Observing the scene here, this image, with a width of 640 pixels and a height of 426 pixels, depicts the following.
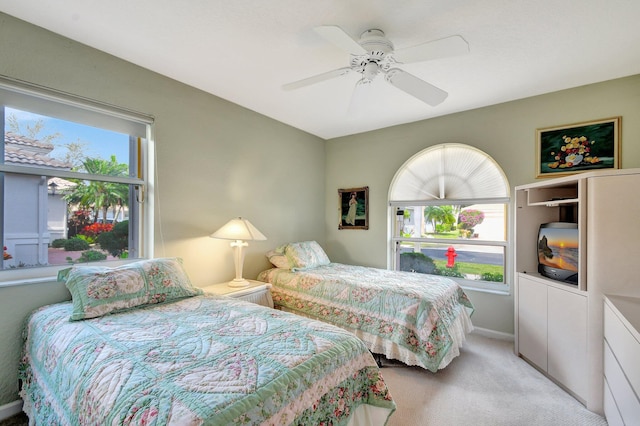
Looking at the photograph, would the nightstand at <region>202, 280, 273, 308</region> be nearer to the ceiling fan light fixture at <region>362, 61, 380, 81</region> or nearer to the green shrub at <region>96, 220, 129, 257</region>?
the green shrub at <region>96, 220, 129, 257</region>

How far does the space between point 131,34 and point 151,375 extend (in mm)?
2228

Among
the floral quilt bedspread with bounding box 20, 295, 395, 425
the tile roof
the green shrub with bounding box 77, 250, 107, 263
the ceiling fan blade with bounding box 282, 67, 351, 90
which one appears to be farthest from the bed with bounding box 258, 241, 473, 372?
the tile roof

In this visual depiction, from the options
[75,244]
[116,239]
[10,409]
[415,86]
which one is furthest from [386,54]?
[10,409]

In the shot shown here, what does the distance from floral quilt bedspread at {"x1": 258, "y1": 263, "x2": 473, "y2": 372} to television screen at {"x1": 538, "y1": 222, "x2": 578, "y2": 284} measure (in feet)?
2.57

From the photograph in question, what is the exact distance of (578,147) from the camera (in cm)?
270

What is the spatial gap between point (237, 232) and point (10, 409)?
6.15ft

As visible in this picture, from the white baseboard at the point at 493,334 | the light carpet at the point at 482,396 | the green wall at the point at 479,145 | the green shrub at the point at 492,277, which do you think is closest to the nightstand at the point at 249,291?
the light carpet at the point at 482,396

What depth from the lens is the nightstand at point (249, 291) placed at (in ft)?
8.56

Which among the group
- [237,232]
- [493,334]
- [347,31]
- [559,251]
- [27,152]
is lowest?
[493,334]

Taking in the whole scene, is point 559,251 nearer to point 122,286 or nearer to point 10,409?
point 122,286

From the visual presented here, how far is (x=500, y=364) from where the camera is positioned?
252 centimetres

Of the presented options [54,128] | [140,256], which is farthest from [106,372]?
[54,128]

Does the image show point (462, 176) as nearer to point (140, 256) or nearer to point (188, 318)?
point (188, 318)

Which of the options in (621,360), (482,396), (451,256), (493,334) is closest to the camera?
(621,360)
